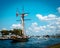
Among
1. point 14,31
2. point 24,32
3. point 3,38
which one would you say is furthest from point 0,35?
point 24,32

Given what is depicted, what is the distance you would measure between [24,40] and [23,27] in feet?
16.2

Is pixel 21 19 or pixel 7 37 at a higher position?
pixel 21 19

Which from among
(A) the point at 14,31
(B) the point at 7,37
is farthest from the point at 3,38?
(A) the point at 14,31

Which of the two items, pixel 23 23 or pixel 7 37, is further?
pixel 7 37

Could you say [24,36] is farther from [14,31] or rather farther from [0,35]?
[0,35]

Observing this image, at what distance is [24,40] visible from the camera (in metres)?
39.3

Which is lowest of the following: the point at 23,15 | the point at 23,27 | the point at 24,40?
the point at 24,40

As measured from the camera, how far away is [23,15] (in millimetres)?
47875

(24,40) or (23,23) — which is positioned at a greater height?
(23,23)

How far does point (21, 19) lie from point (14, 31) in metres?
10.1

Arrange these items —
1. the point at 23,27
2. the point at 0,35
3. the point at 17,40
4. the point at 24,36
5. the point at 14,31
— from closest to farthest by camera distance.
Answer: the point at 17,40, the point at 24,36, the point at 23,27, the point at 14,31, the point at 0,35

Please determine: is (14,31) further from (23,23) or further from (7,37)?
(23,23)

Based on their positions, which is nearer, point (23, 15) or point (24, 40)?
point (24, 40)

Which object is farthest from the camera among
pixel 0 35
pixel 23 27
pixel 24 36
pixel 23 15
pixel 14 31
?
→ pixel 0 35
